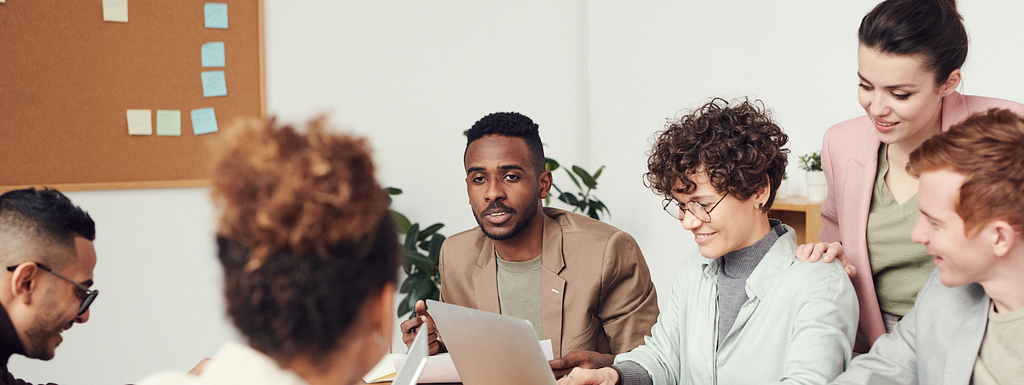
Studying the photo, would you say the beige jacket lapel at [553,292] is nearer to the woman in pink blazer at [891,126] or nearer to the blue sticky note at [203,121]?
the woman in pink blazer at [891,126]

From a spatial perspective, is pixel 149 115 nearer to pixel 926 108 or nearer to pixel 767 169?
pixel 767 169

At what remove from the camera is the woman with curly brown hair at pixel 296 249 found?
27.0 inches

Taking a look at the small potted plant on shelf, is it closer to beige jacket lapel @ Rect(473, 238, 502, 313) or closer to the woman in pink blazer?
the woman in pink blazer

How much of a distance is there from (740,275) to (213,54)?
8.49 ft

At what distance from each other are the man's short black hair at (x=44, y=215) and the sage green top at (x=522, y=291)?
113 centimetres

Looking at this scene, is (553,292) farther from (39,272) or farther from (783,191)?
(39,272)

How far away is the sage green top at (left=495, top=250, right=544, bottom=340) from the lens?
2.03 m

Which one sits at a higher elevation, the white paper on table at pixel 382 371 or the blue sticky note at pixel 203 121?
the blue sticky note at pixel 203 121

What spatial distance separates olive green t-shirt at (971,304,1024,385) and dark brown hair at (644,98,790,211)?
1.63 ft

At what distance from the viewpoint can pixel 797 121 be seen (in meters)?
2.73

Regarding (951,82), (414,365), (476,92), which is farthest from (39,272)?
(476,92)

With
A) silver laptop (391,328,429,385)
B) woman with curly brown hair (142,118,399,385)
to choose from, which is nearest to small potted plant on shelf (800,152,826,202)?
silver laptop (391,328,429,385)

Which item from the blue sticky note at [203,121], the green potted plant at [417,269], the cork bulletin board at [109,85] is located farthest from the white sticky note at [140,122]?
the green potted plant at [417,269]

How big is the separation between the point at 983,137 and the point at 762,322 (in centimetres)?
57
